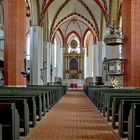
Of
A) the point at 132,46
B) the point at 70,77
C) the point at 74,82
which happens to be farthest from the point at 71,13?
the point at 132,46

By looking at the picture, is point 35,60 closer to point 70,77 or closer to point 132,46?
point 132,46

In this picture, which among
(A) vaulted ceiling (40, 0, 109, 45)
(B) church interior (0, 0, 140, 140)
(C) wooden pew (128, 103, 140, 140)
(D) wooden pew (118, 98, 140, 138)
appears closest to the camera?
(C) wooden pew (128, 103, 140, 140)

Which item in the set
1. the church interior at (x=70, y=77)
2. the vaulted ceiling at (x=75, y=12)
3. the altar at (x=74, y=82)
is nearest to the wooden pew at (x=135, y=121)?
the church interior at (x=70, y=77)

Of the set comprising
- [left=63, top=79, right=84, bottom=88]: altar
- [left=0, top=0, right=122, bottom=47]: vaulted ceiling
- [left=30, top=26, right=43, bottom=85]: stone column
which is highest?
[left=0, top=0, right=122, bottom=47]: vaulted ceiling

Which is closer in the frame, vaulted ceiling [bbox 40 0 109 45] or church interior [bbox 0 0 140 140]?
church interior [bbox 0 0 140 140]

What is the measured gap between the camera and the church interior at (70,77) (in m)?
6.19

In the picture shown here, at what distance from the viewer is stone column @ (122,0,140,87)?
1504 centimetres

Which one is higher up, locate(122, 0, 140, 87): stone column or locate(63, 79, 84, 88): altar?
locate(122, 0, 140, 87): stone column

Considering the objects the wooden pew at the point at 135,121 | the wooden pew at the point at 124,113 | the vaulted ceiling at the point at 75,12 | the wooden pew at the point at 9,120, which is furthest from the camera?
the vaulted ceiling at the point at 75,12

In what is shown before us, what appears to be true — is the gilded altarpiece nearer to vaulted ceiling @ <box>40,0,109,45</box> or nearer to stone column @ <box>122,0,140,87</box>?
vaulted ceiling @ <box>40,0,109,45</box>

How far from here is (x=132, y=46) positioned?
15242mm

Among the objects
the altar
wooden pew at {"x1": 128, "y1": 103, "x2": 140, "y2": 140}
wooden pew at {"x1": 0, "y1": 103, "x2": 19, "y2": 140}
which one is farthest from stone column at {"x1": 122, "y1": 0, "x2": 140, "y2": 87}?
the altar

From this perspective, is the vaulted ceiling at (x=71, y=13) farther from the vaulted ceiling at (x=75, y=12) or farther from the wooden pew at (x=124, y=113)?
the wooden pew at (x=124, y=113)

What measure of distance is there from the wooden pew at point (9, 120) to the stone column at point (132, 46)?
10.6 meters
